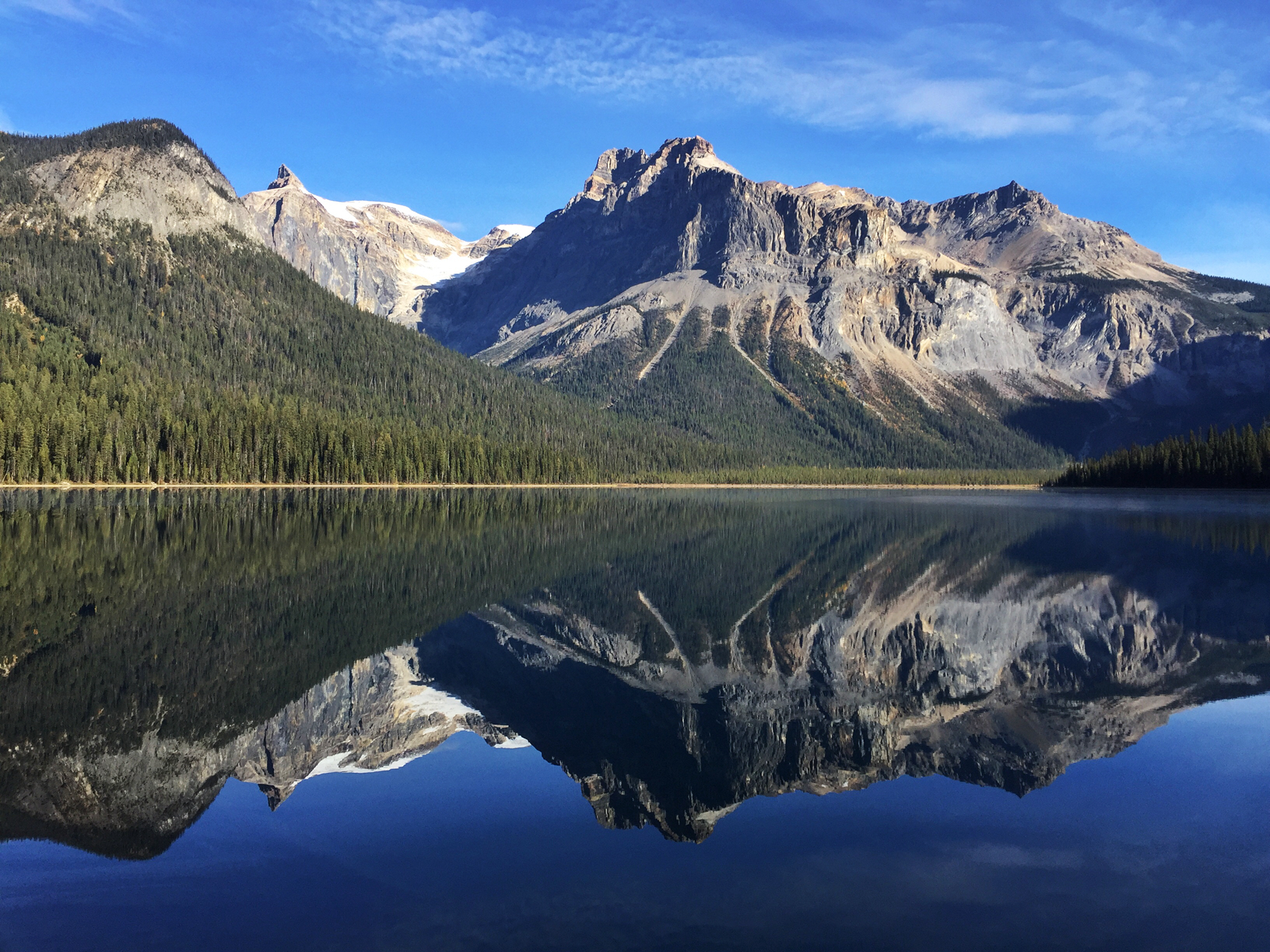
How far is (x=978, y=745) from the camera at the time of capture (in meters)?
15.4

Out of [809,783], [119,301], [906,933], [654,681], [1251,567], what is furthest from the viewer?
[119,301]

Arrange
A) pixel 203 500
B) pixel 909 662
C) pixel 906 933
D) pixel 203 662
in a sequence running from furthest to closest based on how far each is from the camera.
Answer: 1. pixel 203 500
2. pixel 909 662
3. pixel 203 662
4. pixel 906 933

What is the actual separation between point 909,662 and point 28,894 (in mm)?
18014

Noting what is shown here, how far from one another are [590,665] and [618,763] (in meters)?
7.03

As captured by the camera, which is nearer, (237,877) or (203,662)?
(237,877)

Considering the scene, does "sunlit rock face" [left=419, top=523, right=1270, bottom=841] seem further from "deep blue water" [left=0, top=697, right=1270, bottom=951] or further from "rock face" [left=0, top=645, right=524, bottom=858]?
"rock face" [left=0, top=645, right=524, bottom=858]

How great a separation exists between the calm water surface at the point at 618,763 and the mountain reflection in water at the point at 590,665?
0.37 ft

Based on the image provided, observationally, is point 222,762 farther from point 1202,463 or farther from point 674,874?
point 1202,463

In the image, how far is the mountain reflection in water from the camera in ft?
44.0

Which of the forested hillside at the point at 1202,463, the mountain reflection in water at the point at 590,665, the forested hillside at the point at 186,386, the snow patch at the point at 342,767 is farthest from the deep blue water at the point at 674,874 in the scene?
the forested hillside at the point at 1202,463

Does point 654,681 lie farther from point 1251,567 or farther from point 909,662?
point 1251,567

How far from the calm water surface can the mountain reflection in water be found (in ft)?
0.37

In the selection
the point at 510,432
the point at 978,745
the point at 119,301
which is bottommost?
the point at 978,745

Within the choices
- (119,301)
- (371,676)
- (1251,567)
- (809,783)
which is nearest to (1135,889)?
(809,783)
